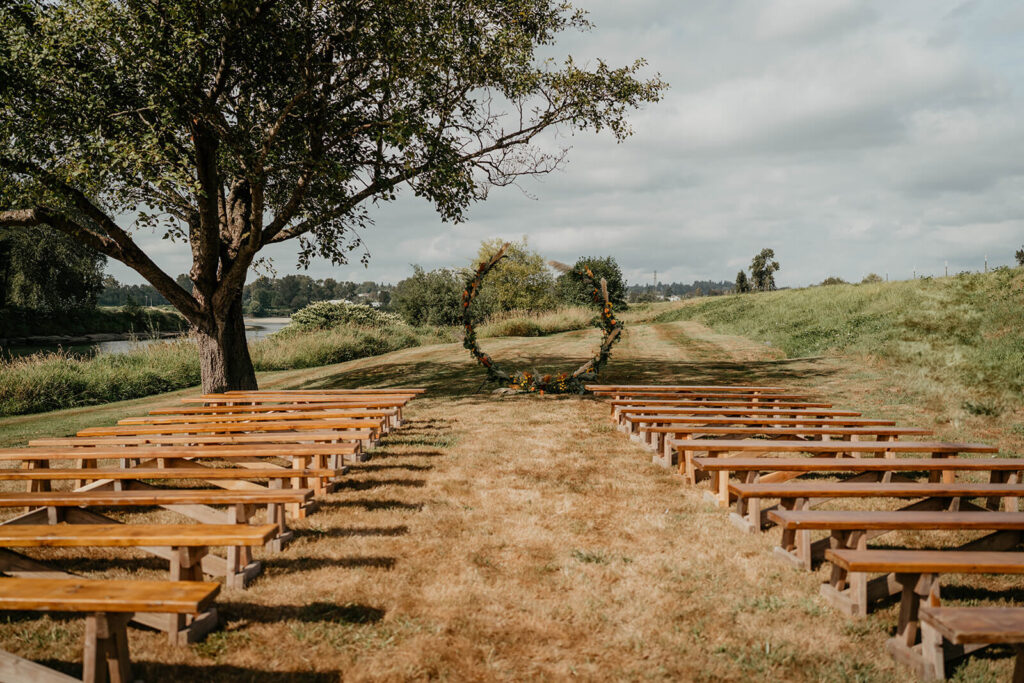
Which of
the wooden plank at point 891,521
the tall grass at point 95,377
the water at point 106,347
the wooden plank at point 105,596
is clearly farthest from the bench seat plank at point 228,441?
the water at point 106,347

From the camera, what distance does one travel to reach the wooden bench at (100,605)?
7.72 ft

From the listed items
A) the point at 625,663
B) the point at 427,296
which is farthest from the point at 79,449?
the point at 427,296

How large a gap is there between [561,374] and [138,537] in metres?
9.42

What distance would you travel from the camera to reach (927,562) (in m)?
2.86

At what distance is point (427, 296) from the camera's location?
131ft

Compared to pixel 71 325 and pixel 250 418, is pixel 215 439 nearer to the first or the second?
pixel 250 418

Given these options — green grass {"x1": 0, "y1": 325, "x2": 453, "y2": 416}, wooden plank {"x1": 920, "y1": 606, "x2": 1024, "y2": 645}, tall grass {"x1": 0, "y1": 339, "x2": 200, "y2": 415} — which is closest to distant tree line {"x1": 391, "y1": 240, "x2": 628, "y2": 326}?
green grass {"x1": 0, "y1": 325, "x2": 453, "y2": 416}

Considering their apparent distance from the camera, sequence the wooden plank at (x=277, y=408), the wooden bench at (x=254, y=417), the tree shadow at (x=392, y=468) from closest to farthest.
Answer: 1. the tree shadow at (x=392, y=468)
2. the wooden bench at (x=254, y=417)
3. the wooden plank at (x=277, y=408)

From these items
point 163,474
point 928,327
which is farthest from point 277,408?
point 928,327

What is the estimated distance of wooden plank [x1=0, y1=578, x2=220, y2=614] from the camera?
2338 mm

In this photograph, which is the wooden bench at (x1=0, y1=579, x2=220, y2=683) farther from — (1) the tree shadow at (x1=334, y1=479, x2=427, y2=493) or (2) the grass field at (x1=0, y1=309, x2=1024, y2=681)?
(1) the tree shadow at (x1=334, y1=479, x2=427, y2=493)

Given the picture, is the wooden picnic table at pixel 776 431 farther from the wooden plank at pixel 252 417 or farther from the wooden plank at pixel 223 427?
the wooden plank at pixel 252 417

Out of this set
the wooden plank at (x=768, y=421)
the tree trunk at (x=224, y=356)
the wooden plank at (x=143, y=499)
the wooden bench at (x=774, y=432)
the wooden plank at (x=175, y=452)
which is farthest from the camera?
the tree trunk at (x=224, y=356)

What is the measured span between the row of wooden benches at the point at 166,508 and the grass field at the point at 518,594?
26 centimetres
